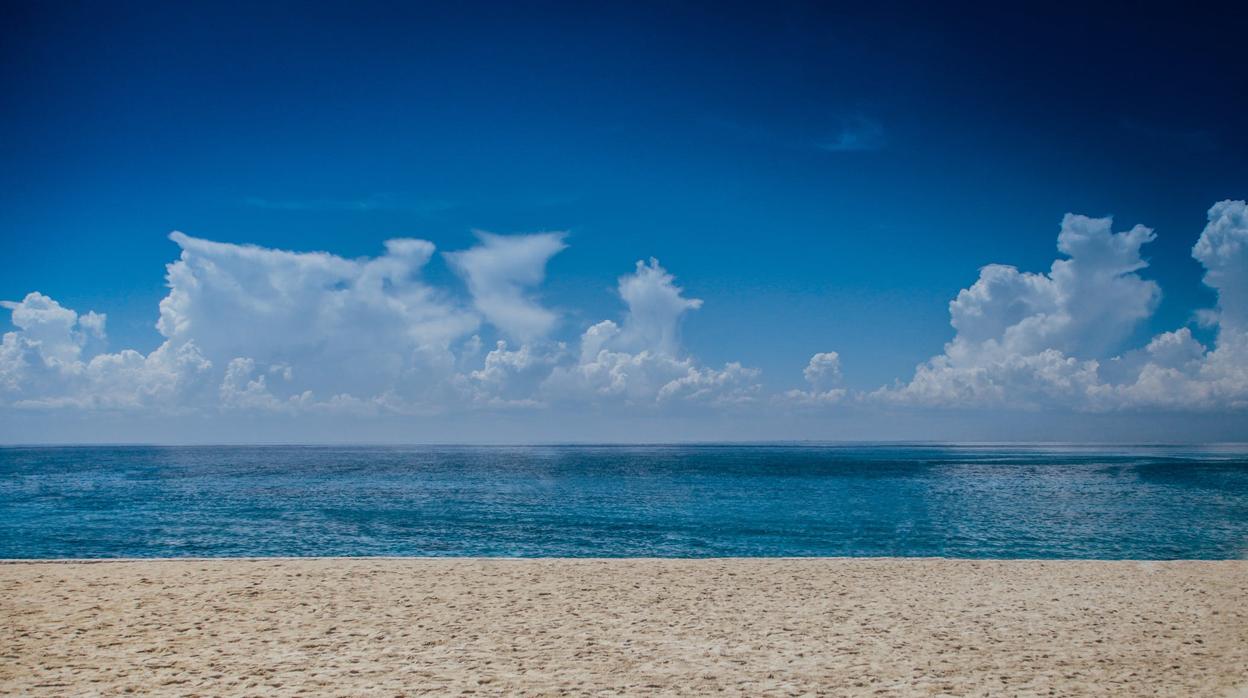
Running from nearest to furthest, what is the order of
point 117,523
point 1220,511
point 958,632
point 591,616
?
point 958,632
point 591,616
point 117,523
point 1220,511

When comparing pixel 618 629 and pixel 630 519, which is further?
pixel 630 519

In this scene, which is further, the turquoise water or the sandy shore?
the turquoise water

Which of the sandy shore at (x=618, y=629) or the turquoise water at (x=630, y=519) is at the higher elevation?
the sandy shore at (x=618, y=629)

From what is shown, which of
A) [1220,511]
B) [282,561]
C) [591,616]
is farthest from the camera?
[1220,511]

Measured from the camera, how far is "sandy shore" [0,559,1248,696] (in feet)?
32.8

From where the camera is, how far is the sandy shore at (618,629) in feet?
32.8

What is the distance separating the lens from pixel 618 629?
12.8 metres

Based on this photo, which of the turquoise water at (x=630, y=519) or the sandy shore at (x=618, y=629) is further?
the turquoise water at (x=630, y=519)

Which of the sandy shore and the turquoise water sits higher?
the sandy shore

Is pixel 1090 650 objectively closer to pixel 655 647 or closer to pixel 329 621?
pixel 655 647

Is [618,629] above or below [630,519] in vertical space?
above

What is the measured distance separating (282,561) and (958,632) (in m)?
16.9

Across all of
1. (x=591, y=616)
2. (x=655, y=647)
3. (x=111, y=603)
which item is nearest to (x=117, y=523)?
(x=111, y=603)

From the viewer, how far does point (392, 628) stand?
12.7m
